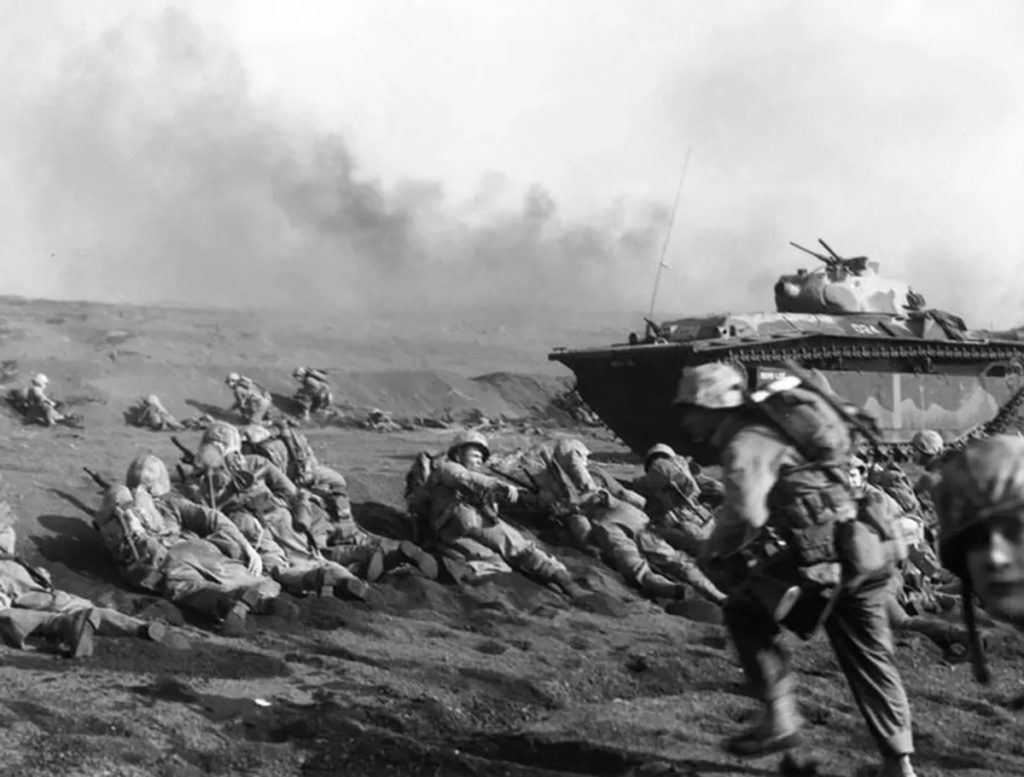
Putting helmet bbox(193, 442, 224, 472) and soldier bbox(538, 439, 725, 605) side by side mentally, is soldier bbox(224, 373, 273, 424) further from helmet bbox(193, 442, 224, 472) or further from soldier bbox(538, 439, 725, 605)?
helmet bbox(193, 442, 224, 472)

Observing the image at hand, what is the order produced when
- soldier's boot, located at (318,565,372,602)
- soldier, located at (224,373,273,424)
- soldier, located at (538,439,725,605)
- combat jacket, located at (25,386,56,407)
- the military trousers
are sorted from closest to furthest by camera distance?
the military trousers, soldier's boot, located at (318,565,372,602), soldier, located at (538,439,725,605), combat jacket, located at (25,386,56,407), soldier, located at (224,373,273,424)

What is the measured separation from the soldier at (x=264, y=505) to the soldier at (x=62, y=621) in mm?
2077

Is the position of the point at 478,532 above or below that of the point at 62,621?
above

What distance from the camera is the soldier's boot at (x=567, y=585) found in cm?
1080

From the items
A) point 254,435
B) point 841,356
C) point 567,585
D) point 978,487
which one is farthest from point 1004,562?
point 841,356

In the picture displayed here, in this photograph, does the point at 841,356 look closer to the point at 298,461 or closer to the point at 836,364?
the point at 836,364

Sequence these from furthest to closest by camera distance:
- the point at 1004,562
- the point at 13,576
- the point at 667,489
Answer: the point at 667,489
the point at 13,576
the point at 1004,562

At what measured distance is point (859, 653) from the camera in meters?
5.77

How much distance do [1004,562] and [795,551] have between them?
1.12m

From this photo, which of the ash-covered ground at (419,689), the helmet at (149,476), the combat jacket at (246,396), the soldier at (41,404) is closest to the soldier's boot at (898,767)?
the ash-covered ground at (419,689)

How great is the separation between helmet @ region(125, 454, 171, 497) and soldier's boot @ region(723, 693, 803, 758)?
5.96 m

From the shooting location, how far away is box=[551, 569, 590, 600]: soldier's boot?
10797 millimetres

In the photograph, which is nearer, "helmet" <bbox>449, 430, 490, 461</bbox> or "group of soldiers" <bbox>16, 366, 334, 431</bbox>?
"helmet" <bbox>449, 430, 490, 461</bbox>

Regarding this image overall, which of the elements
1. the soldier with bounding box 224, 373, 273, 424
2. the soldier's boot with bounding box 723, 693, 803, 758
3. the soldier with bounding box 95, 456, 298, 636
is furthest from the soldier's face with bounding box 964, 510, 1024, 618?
the soldier with bounding box 224, 373, 273, 424
